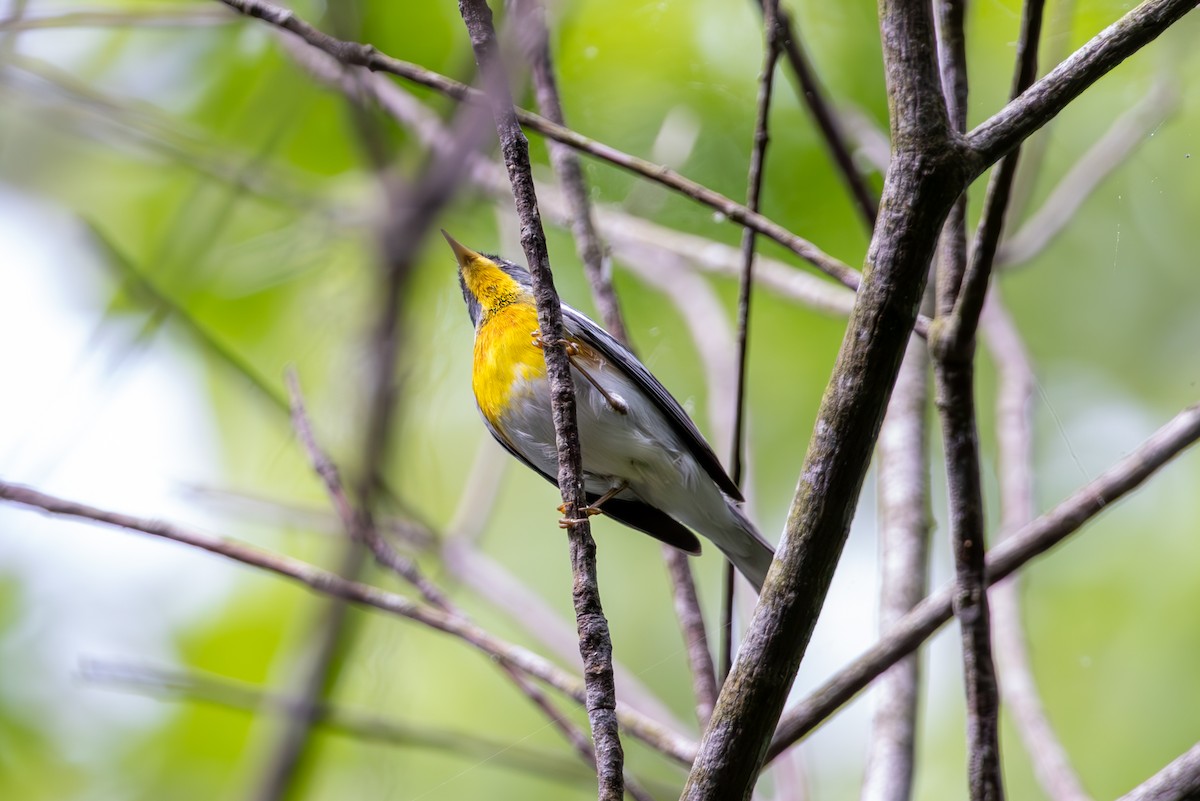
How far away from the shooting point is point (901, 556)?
306 cm

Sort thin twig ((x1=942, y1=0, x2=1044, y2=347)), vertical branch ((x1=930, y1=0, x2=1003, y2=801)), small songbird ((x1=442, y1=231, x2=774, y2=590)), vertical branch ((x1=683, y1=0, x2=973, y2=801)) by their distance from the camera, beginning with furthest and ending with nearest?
small songbird ((x1=442, y1=231, x2=774, y2=590)) < vertical branch ((x1=930, y1=0, x2=1003, y2=801)) < thin twig ((x1=942, y1=0, x2=1044, y2=347)) < vertical branch ((x1=683, y1=0, x2=973, y2=801))

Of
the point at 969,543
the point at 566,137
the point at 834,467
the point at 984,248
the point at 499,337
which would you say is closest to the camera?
the point at 834,467

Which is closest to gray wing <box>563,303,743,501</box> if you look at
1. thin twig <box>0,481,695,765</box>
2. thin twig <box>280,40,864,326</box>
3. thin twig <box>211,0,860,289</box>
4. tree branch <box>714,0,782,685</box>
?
thin twig <box>280,40,864,326</box>

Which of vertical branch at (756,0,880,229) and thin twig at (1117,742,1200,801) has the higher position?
vertical branch at (756,0,880,229)

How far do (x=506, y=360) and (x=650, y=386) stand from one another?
429 millimetres

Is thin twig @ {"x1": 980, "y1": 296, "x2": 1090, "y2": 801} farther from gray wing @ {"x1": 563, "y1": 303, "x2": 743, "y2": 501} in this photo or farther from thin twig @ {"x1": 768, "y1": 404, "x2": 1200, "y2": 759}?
gray wing @ {"x1": 563, "y1": 303, "x2": 743, "y2": 501}

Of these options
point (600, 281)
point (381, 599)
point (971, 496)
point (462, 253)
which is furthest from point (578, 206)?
point (971, 496)

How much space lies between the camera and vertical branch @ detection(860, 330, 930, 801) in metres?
2.70

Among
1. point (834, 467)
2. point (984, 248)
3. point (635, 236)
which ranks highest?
point (635, 236)

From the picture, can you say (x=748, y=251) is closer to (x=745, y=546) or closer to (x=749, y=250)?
(x=749, y=250)

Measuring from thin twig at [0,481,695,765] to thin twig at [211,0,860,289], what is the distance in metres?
0.99

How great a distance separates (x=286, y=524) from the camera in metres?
3.42

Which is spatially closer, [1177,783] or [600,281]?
[1177,783]

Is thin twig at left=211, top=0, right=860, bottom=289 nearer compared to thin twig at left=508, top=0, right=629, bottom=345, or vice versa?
thin twig at left=211, top=0, right=860, bottom=289
